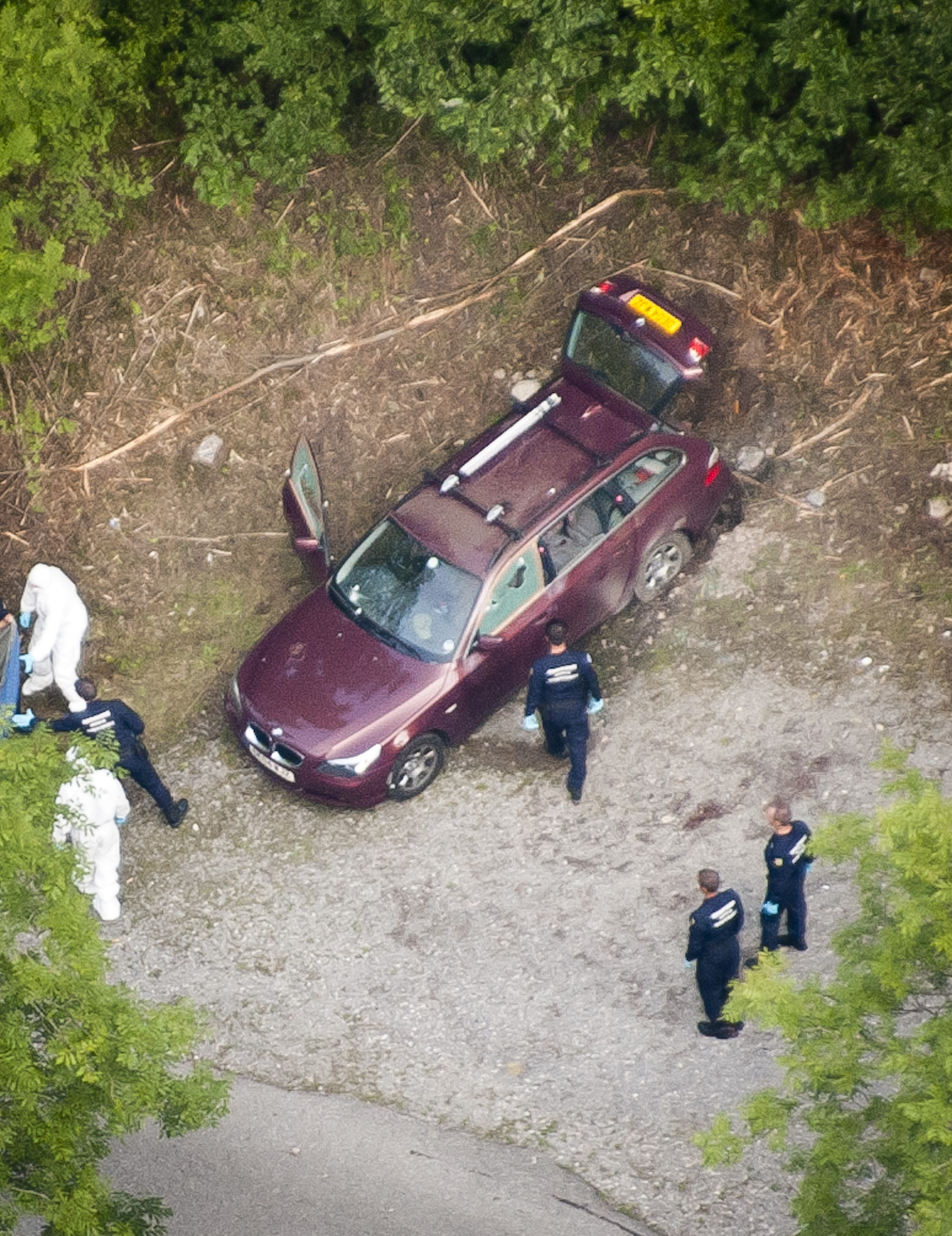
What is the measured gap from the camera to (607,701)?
11.2 meters

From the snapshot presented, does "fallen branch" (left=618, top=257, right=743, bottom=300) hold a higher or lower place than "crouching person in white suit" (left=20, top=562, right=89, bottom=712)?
higher

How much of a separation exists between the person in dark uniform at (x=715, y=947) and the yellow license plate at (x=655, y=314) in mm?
5070

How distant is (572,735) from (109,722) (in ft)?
11.7

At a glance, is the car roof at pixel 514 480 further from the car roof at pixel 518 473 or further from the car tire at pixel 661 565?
the car tire at pixel 661 565

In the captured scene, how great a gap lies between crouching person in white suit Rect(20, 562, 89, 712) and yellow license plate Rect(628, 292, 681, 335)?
18.1 feet

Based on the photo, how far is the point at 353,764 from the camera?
10.1 meters

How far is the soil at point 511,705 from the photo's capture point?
9.35m

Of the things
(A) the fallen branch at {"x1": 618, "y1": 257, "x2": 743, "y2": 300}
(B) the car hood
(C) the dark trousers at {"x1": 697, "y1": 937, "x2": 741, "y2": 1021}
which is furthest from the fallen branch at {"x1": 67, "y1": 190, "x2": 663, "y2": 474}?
(C) the dark trousers at {"x1": 697, "y1": 937, "x2": 741, "y2": 1021}

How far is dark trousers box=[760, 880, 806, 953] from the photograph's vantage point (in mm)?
8945

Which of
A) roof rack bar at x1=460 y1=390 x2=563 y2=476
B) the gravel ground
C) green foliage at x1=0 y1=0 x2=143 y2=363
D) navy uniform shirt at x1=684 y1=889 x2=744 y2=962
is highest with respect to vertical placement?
green foliage at x1=0 y1=0 x2=143 y2=363

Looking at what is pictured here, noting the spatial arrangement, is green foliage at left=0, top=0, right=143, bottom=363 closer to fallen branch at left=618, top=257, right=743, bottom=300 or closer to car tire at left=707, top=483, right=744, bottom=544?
fallen branch at left=618, top=257, right=743, bottom=300

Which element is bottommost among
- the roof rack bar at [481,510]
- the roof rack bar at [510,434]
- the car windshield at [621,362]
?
the roof rack bar at [481,510]

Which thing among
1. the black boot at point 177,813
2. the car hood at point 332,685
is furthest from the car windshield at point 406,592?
the black boot at point 177,813

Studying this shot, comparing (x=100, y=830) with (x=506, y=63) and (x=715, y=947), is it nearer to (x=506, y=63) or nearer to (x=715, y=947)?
(x=715, y=947)
